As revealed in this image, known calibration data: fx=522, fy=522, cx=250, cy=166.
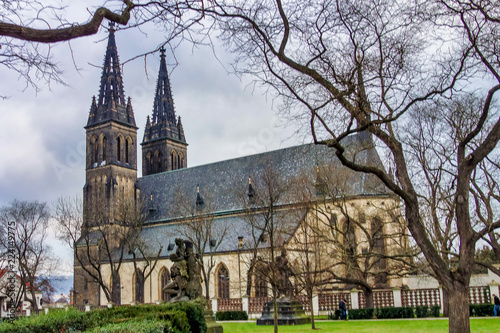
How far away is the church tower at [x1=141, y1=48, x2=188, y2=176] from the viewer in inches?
2896

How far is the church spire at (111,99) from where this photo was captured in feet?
214

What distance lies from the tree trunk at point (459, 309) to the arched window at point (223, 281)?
40.4m

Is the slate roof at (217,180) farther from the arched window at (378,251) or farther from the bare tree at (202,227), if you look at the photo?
the arched window at (378,251)

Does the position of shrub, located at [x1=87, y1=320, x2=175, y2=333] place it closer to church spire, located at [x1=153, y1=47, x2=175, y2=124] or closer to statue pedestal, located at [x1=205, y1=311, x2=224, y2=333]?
statue pedestal, located at [x1=205, y1=311, x2=224, y2=333]

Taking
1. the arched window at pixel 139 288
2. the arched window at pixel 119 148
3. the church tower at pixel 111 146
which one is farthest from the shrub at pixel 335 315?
the arched window at pixel 119 148

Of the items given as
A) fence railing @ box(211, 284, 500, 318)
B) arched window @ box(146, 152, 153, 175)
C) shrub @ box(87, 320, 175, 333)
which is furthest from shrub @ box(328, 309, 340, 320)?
arched window @ box(146, 152, 153, 175)

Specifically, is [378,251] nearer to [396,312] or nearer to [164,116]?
[396,312]

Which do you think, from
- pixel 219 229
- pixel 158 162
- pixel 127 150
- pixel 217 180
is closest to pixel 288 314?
pixel 219 229

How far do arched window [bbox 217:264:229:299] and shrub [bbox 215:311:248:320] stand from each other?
15.1 m

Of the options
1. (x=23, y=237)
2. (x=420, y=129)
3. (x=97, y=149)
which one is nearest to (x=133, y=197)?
(x=97, y=149)

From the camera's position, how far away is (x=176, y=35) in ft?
24.5

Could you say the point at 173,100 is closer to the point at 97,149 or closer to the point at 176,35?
the point at 97,149

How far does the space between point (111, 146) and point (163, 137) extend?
10289 mm

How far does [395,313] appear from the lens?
27906mm
